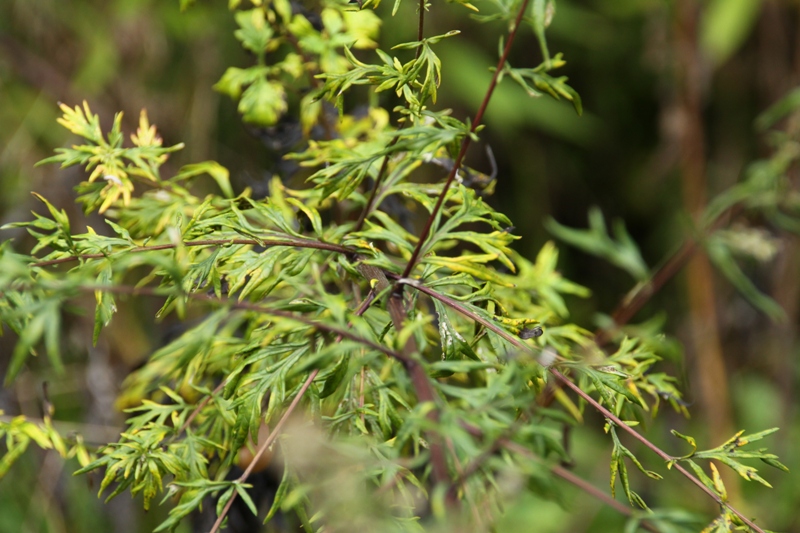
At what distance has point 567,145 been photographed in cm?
225

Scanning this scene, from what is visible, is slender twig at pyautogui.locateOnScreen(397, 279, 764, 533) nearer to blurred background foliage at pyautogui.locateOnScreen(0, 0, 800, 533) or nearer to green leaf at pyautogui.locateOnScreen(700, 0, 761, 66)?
blurred background foliage at pyautogui.locateOnScreen(0, 0, 800, 533)

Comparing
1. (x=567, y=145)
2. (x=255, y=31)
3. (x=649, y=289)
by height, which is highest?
(x=255, y=31)

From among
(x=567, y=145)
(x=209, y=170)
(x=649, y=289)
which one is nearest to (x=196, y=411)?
(x=209, y=170)

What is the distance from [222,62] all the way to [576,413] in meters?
1.40

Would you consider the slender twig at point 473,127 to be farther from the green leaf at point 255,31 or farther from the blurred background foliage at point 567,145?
the blurred background foliage at point 567,145

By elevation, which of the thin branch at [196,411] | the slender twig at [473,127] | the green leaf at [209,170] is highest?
the slender twig at [473,127]

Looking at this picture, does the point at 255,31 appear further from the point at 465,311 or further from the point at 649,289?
the point at 649,289

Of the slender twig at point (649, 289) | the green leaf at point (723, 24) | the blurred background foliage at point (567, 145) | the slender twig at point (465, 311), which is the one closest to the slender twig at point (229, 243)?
the slender twig at point (465, 311)

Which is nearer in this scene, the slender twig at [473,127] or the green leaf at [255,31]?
the slender twig at [473,127]

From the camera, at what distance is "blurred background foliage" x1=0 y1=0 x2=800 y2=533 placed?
1598 millimetres

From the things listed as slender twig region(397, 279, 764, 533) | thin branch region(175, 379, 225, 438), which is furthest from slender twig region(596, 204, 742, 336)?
thin branch region(175, 379, 225, 438)

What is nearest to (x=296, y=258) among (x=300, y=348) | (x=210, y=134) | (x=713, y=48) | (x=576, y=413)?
(x=300, y=348)

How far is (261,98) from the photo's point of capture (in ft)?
2.43

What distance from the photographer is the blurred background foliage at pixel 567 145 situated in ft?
5.24
